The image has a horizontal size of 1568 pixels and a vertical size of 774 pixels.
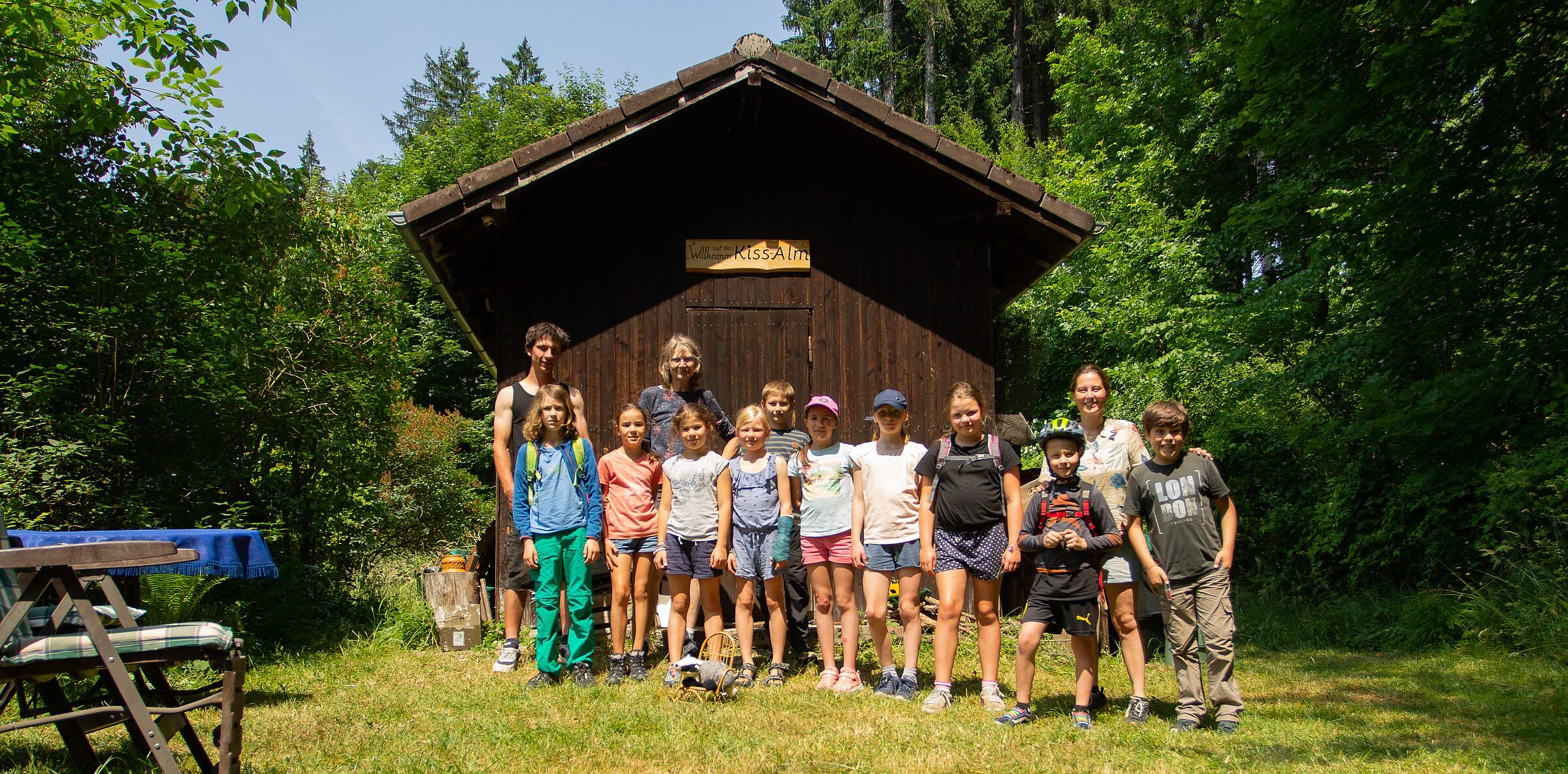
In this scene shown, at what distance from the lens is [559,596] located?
19.4 ft

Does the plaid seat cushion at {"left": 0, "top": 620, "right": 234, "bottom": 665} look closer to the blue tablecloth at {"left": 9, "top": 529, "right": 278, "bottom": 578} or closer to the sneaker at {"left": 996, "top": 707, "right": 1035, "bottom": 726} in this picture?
the blue tablecloth at {"left": 9, "top": 529, "right": 278, "bottom": 578}

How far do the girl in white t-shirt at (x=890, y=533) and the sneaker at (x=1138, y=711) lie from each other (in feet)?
3.68

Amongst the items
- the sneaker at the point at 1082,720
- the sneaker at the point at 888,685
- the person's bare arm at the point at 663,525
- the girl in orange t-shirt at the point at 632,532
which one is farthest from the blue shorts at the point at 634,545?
the sneaker at the point at 1082,720

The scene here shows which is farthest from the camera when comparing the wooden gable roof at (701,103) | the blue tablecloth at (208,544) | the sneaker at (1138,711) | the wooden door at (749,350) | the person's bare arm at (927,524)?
the wooden door at (749,350)

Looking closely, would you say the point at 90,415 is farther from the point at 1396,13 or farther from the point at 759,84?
the point at 1396,13

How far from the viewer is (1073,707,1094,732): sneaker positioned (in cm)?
472

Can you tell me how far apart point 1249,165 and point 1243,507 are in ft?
33.9

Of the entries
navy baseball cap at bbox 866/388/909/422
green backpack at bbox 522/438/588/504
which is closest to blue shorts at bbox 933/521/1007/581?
navy baseball cap at bbox 866/388/909/422

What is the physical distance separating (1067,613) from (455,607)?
4.75m

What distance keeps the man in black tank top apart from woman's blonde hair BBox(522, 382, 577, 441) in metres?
0.12

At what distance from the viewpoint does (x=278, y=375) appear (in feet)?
28.1

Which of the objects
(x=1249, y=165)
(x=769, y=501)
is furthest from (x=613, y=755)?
(x=1249, y=165)

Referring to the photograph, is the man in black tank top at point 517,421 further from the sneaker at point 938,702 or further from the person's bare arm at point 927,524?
the sneaker at point 938,702

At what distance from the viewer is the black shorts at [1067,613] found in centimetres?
486
